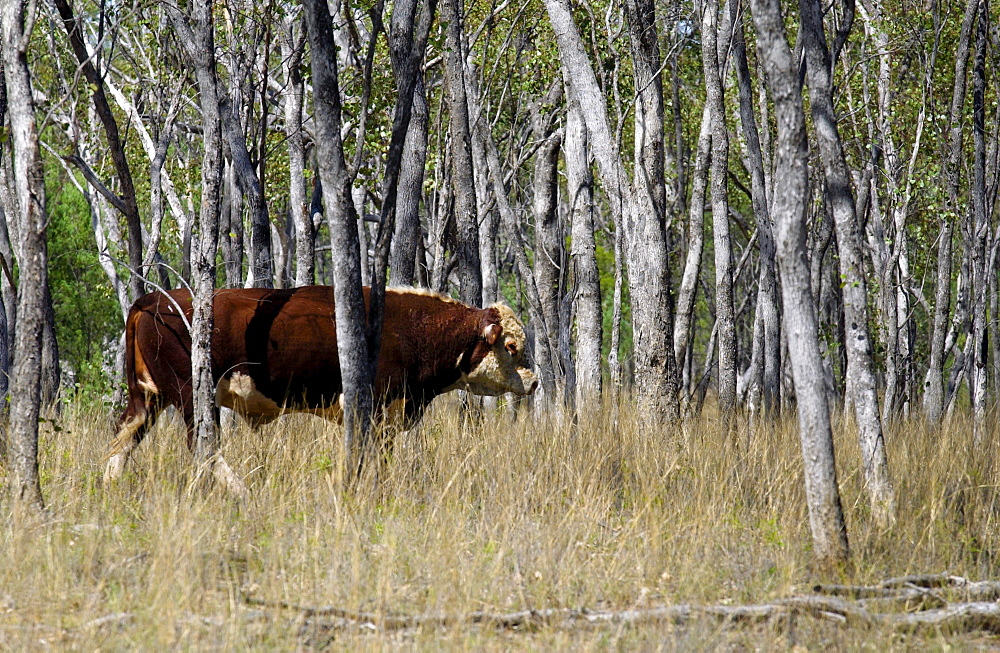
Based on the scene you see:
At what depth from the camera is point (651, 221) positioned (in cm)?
819

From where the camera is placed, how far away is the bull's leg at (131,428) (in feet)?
22.8

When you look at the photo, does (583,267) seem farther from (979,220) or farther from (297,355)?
(979,220)

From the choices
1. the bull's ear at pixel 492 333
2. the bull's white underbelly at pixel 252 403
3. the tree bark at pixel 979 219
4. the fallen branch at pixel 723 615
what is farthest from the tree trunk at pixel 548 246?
the fallen branch at pixel 723 615

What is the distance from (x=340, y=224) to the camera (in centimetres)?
625

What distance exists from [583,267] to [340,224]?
12.5 feet

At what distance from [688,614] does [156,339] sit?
4.42m

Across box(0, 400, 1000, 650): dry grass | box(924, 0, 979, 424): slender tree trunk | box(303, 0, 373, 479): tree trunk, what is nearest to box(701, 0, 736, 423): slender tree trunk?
box(0, 400, 1000, 650): dry grass

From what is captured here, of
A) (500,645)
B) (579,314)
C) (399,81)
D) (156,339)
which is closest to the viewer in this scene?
(500,645)

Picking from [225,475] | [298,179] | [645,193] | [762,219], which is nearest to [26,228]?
[225,475]

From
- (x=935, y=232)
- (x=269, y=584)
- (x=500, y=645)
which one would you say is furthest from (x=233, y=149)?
(x=935, y=232)

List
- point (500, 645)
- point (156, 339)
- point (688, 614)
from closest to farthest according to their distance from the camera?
point (500, 645), point (688, 614), point (156, 339)

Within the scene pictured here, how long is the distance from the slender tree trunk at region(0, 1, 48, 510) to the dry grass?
24.8 inches

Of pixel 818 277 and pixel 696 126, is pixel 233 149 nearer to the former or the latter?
pixel 818 277

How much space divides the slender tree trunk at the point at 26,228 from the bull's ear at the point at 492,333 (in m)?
3.56
